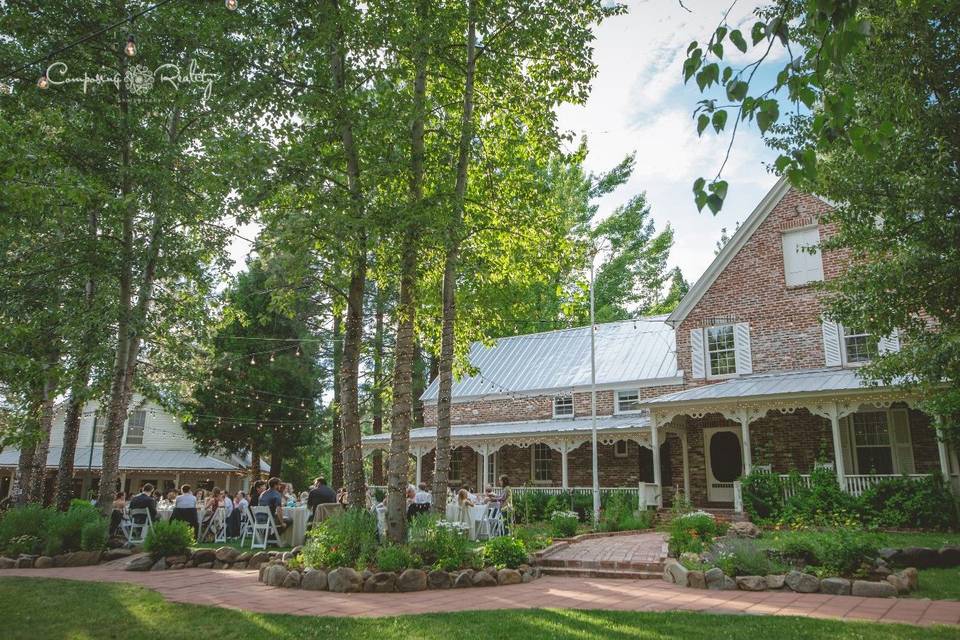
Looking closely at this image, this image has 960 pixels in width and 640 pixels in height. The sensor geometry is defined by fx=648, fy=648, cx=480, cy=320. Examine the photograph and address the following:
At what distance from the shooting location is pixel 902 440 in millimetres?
16172

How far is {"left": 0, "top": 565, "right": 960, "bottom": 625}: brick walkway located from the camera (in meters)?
6.84

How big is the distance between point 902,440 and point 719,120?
54.2 feet

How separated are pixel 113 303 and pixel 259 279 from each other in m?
16.9

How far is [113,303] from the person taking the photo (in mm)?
14289

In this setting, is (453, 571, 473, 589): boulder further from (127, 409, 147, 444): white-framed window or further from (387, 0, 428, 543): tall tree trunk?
(127, 409, 147, 444): white-framed window

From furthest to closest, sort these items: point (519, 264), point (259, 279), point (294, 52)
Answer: point (259, 279) < point (519, 264) < point (294, 52)

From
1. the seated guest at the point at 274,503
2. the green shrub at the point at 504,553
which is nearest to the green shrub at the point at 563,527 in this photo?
the green shrub at the point at 504,553

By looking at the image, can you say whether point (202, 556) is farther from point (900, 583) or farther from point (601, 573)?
point (900, 583)

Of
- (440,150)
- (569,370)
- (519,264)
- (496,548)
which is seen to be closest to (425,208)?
(440,150)

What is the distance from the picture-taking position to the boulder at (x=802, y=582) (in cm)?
796

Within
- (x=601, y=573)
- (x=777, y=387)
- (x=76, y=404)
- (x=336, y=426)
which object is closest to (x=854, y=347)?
(x=777, y=387)

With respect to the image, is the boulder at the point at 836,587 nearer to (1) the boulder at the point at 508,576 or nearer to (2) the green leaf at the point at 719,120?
(1) the boulder at the point at 508,576

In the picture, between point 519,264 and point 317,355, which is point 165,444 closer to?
point 317,355

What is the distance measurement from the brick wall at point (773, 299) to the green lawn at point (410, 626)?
13.3 meters
